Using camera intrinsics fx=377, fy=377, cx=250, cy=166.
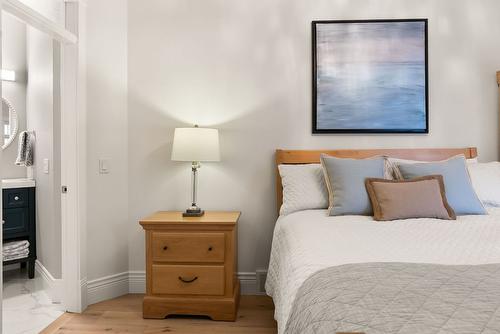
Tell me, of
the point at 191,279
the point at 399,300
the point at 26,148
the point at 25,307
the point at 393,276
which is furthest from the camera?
the point at 26,148

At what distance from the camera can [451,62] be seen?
9.88ft

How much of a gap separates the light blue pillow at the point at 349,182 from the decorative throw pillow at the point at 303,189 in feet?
0.35

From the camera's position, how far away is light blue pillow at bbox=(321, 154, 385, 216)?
235 cm

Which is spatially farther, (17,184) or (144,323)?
(17,184)

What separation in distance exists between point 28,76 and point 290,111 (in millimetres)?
2696

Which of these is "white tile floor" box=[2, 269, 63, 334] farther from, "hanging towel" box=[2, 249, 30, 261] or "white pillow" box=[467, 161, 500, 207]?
"white pillow" box=[467, 161, 500, 207]

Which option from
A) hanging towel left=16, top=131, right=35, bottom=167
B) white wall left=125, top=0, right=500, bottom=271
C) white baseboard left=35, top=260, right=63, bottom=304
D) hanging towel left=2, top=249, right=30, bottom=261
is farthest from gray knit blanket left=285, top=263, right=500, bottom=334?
hanging towel left=16, top=131, right=35, bottom=167

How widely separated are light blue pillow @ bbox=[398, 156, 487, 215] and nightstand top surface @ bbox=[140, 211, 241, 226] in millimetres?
1223

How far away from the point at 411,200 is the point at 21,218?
3271mm

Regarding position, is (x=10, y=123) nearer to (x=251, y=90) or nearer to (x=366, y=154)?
(x=251, y=90)

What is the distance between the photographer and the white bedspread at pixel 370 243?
1367mm

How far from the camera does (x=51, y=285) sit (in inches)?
116

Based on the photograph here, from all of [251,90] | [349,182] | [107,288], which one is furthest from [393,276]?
[107,288]

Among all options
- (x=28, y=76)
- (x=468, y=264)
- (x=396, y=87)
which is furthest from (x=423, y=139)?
(x=28, y=76)
